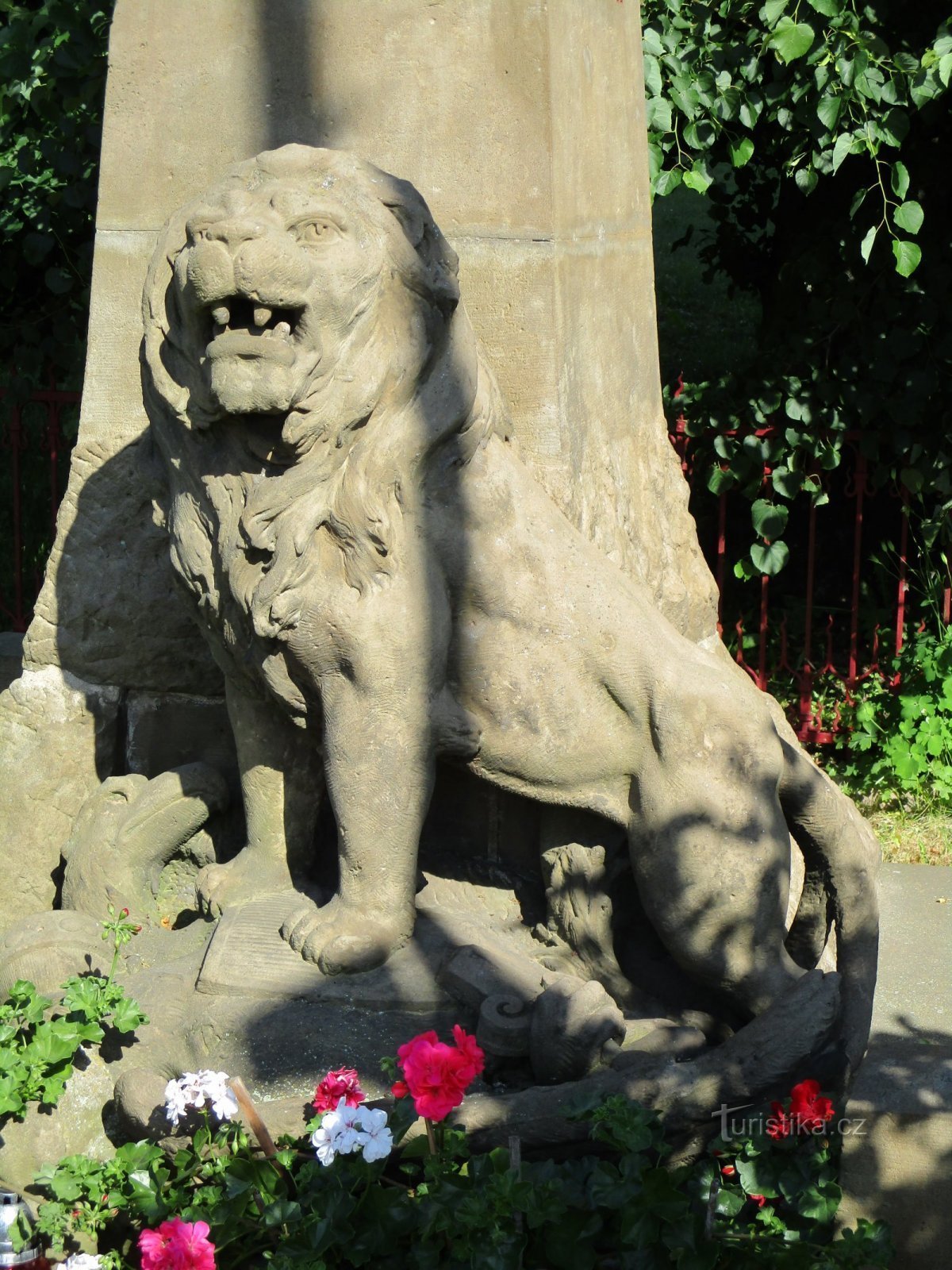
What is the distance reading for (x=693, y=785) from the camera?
2.99 m

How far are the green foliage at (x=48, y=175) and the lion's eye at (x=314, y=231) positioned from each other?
2.50 metres

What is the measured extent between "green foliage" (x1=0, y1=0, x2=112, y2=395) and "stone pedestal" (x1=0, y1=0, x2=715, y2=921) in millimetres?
1524

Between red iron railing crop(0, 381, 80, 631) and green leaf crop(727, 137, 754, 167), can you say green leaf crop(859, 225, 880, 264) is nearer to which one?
green leaf crop(727, 137, 754, 167)

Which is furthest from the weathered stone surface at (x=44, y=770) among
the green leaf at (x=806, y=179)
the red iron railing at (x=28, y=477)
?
the green leaf at (x=806, y=179)

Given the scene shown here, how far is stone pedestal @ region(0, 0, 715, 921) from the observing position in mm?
3250

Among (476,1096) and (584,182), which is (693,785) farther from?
(584,182)

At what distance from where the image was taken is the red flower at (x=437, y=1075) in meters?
2.49

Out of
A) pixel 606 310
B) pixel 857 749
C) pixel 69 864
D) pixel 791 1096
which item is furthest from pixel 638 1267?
pixel 857 749

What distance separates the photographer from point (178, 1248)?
Answer: 8.05ft

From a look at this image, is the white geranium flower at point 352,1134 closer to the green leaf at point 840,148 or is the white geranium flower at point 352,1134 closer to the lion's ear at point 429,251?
the lion's ear at point 429,251

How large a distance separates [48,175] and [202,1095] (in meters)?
3.85

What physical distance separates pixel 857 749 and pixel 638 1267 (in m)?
3.41

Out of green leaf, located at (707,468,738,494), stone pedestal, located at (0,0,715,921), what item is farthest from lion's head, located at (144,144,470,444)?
green leaf, located at (707,468,738,494)

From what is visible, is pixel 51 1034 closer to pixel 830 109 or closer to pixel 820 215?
pixel 830 109
